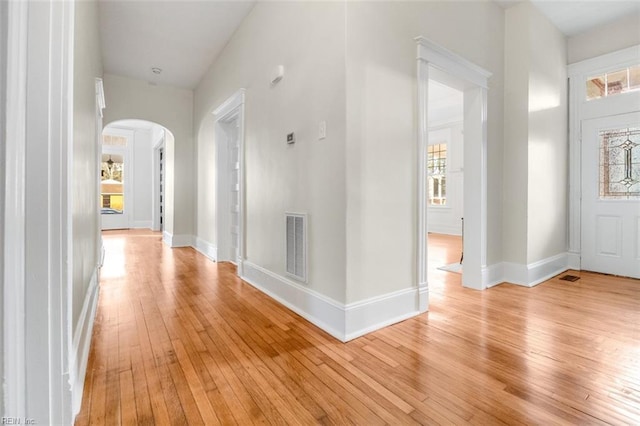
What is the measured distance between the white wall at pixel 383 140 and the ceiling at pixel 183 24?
5.89 feet

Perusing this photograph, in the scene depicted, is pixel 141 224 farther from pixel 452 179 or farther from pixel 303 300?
pixel 452 179

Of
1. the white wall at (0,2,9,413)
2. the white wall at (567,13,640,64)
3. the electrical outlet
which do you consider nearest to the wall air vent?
the electrical outlet

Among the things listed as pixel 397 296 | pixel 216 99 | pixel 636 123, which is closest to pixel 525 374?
pixel 397 296

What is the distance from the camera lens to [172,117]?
18.3 ft

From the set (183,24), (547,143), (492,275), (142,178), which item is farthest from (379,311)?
(142,178)

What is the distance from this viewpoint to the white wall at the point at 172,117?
202 inches

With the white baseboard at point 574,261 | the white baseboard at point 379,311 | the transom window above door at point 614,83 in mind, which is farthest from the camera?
the white baseboard at point 574,261

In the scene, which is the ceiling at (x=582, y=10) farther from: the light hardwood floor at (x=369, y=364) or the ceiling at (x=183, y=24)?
the light hardwood floor at (x=369, y=364)

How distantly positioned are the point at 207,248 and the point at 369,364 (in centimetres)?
386

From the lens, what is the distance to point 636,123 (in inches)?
134

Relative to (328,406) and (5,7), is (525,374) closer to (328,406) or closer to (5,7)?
(328,406)

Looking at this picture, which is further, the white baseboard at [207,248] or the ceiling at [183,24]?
the white baseboard at [207,248]

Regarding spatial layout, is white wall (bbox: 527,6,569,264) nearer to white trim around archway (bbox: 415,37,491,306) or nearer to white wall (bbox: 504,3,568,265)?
white wall (bbox: 504,3,568,265)

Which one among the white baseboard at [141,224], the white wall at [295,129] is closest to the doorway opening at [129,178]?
the white baseboard at [141,224]
